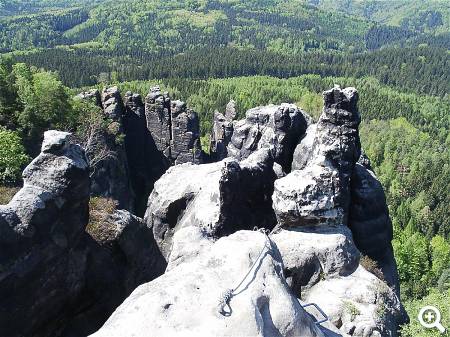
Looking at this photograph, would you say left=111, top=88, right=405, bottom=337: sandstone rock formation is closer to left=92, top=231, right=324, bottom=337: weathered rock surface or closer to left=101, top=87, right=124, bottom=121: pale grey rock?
left=92, top=231, right=324, bottom=337: weathered rock surface

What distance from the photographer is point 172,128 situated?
64438 mm

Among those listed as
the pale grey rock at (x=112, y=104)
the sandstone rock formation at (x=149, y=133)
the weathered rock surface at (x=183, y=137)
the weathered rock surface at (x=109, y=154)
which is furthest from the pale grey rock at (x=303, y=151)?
the weathered rock surface at (x=183, y=137)

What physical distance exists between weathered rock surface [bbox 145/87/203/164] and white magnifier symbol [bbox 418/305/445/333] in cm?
4829

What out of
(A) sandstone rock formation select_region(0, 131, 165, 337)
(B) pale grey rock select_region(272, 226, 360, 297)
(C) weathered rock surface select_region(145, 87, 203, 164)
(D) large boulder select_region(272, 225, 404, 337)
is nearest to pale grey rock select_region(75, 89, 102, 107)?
(C) weathered rock surface select_region(145, 87, 203, 164)

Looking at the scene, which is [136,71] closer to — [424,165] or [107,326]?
[424,165]

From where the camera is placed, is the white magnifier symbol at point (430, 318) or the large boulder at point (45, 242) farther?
the white magnifier symbol at point (430, 318)

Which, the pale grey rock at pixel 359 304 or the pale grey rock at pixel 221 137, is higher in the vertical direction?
the pale grey rock at pixel 359 304

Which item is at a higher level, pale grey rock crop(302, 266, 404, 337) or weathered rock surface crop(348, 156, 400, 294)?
pale grey rock crop(302, 266, 404, 337)

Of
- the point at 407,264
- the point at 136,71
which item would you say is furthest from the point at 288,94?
the point at 407,264

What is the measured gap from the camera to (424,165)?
119 metres

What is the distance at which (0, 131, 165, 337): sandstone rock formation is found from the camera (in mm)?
15891

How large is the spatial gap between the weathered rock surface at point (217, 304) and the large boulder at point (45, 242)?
545 centimetres

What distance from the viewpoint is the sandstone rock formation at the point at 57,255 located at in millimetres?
15891

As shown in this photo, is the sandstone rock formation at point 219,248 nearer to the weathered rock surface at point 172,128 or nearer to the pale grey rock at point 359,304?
the pale grey rock at point 359,304
